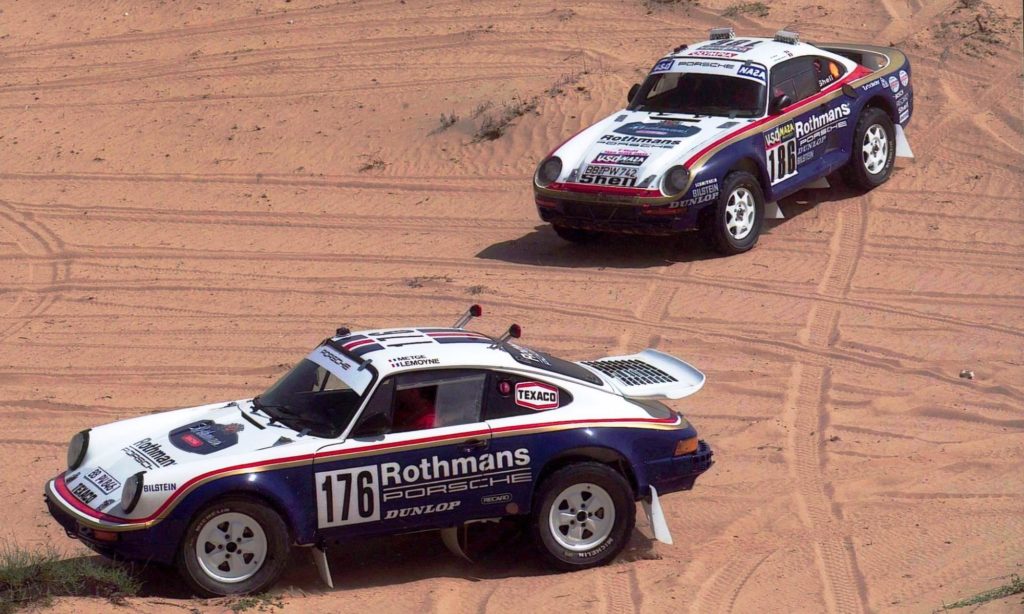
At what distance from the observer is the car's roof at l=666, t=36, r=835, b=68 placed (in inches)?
583

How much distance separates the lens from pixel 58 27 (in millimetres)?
23016

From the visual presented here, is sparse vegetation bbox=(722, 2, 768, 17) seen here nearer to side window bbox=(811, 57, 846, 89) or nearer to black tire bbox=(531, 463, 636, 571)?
side window bbox=(811, 57, 846, 89)

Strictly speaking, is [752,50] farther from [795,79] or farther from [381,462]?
[381,462]

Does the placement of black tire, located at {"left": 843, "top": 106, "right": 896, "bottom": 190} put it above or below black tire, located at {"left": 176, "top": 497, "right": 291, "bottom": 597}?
above

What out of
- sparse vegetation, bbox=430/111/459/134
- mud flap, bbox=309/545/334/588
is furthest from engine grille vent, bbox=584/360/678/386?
sparse vegetation, bbox=430/111/459/134

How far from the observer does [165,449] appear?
8.13 meters

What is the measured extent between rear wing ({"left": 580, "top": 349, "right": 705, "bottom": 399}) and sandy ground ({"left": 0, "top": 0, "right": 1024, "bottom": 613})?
99 cm

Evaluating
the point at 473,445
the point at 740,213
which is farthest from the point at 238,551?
the point at 740,213

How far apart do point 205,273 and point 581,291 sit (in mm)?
3867

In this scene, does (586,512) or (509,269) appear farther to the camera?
(509,269)

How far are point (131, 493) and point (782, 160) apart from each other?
8.88 metres

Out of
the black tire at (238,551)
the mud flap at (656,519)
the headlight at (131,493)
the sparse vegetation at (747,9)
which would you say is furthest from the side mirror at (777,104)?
the headlight at (131,493)

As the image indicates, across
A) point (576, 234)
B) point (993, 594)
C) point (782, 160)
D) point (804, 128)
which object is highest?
point (804, 128)

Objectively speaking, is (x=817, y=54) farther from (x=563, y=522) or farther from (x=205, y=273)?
(x=563, y=522)
